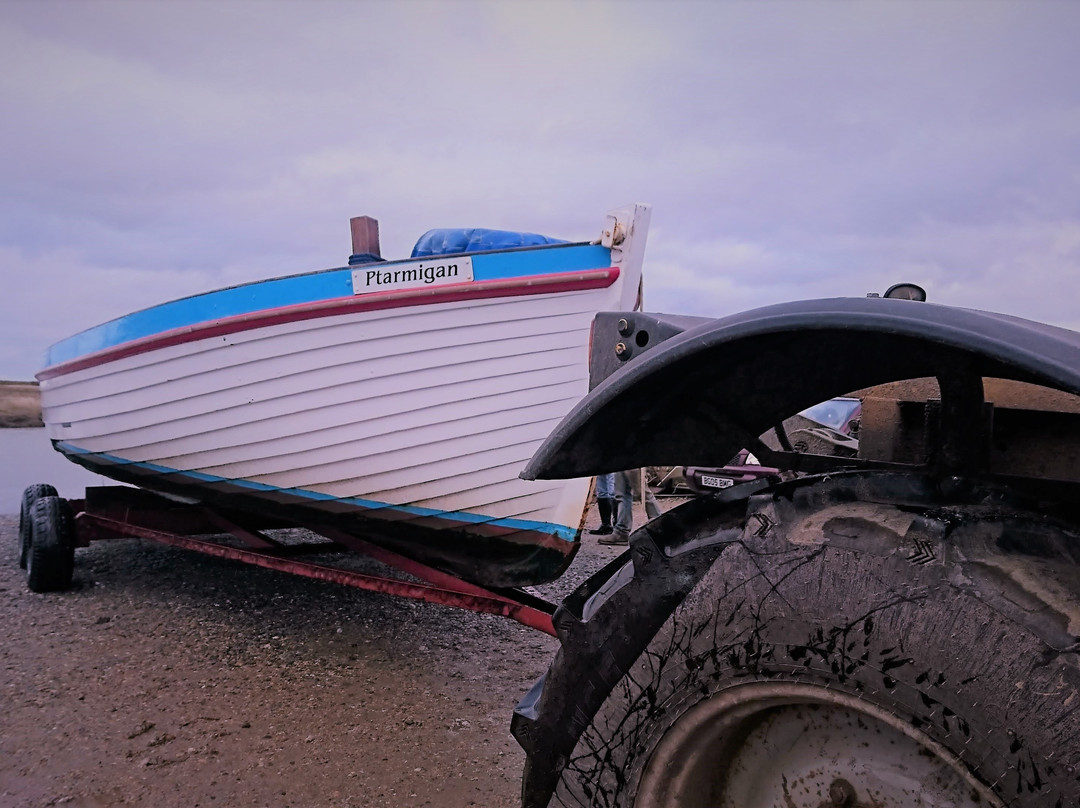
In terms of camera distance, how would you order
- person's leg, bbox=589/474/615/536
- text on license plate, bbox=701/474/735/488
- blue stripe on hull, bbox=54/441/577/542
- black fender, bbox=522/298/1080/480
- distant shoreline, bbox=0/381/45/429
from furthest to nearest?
distant shoreline, bbox=0/381/45/429, person's leg, bbox=589/474/615/536, text on license plate, bbox=701/474/735/488, blue stripe on hull, bbox=54/441/577/542, black fender, bbox=522/298/1080/480

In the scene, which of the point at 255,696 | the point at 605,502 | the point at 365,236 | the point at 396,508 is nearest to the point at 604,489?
the point at 605,502

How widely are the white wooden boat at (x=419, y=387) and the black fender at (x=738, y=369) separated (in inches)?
72.7

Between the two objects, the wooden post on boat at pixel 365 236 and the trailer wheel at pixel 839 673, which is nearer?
the trailer wheel at pixel 839 673

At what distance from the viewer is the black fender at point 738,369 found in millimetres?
1004

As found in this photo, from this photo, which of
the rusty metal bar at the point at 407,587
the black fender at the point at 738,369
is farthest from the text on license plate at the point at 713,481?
the black fender at the point at 738,369

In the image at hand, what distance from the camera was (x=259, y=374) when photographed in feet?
11.9

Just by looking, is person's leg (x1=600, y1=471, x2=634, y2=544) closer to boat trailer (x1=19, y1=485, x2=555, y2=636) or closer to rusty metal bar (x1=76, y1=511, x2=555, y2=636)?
boat trailer (x1=19, y1=485, x2=555, y2=636)

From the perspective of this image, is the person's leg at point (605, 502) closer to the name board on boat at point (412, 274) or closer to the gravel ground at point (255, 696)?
the gravel ground at point (255, 696)

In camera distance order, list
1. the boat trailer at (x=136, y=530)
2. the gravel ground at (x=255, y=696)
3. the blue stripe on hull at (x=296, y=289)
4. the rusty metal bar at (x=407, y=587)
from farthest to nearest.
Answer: the boat trailer at (x=136, y=530) < the blue stripe on hull at (x=296, y=289) < the rusty metal bar at (x=407, y=587) < the gravel ground at (x=255, y=696)

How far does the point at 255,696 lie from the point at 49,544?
211 centimetres

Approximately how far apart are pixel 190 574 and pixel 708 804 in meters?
4.37

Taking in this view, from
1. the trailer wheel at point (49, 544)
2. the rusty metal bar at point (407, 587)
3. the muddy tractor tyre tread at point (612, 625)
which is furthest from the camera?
the trailer wheel at point (49, 544)

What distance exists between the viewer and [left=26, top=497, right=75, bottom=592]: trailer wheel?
420 cm

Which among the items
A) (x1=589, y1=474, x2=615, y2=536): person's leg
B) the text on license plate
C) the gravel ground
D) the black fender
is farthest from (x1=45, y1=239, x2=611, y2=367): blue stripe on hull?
(x1=589, y1=474, x2=615, y2=536): person's leg
